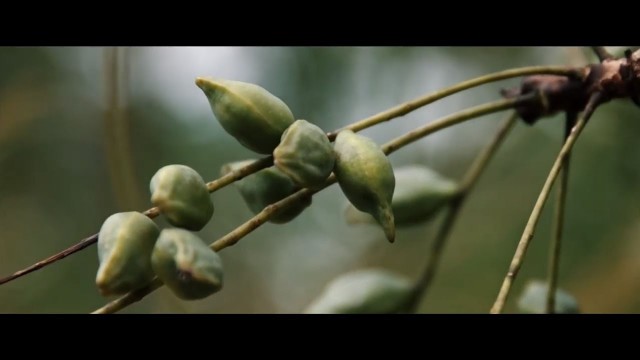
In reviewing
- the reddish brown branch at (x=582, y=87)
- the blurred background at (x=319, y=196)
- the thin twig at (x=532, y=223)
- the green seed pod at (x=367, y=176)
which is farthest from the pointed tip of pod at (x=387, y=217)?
the blurred background at (x=319, y=196)

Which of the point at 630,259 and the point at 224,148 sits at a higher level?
the point at 224,148

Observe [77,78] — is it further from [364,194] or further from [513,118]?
[364,194]

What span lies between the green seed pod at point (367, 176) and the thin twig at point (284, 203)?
3 centimetres

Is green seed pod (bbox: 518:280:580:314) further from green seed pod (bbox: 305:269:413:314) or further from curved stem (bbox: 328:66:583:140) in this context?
curved stem (bbox: 328:66:583:140)

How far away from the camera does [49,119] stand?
236 cm

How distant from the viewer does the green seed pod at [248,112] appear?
28.4 inches

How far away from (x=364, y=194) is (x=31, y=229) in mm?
1687

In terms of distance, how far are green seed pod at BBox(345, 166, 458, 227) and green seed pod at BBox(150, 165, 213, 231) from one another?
1.30 feet

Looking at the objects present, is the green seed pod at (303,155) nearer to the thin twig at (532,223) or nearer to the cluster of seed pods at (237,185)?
the cluster of seed pods at (237,185)

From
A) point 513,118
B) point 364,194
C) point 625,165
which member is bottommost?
point 364,194

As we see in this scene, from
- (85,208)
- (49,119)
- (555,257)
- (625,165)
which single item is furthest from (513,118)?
(49,119)

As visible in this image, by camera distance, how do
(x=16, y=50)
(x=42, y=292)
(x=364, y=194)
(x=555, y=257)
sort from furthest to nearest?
(x=16, y=50)
(x=42, y=292)
(x=555, y=257)
(x=364, y=194)

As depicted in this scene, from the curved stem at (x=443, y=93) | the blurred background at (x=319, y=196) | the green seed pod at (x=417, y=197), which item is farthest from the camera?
the blurred background at (x=319, y=196)

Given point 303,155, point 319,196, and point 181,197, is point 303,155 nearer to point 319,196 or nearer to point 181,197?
point 181,197
